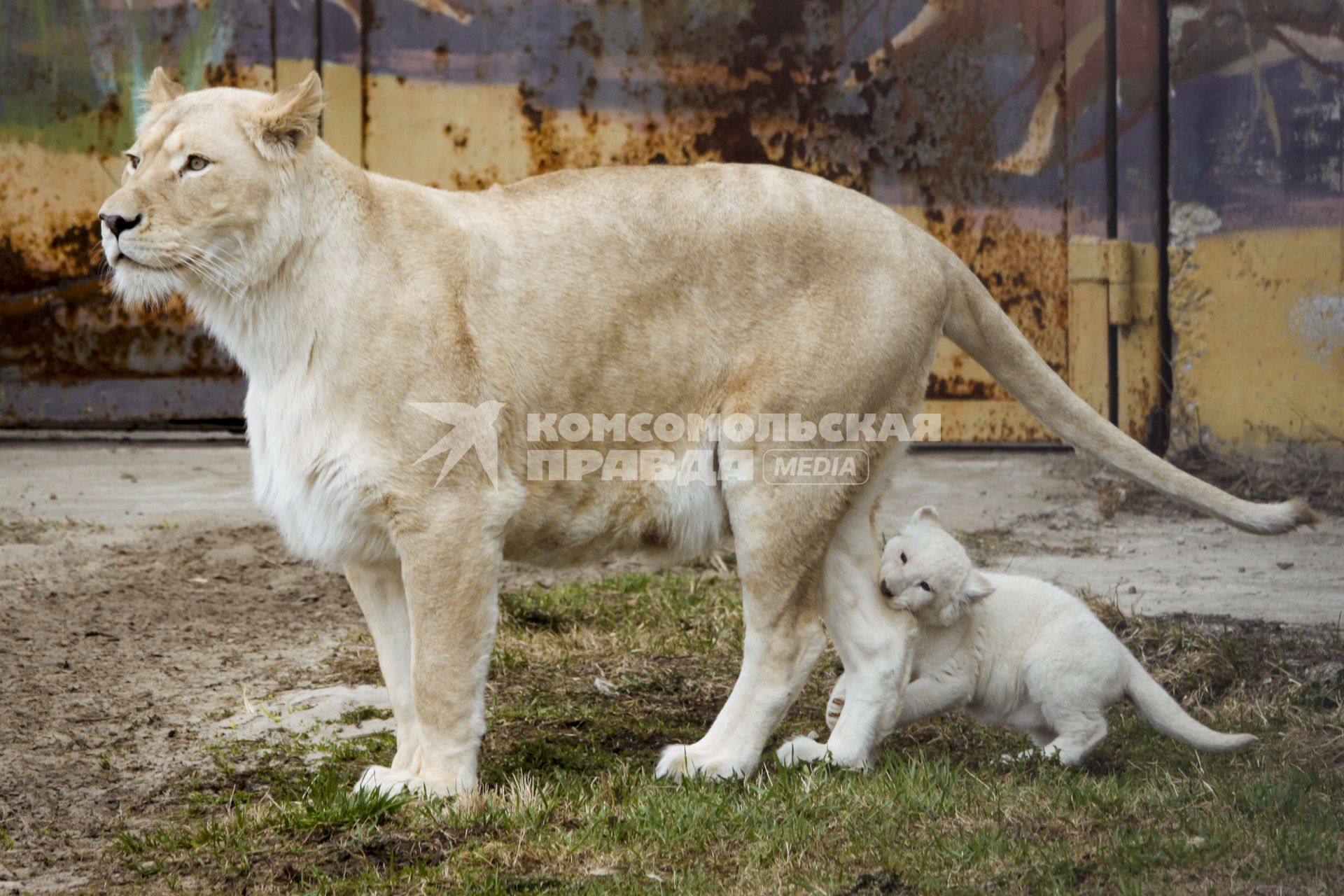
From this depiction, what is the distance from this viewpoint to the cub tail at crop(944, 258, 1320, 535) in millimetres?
3848

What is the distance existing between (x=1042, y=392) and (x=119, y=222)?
2.42 m

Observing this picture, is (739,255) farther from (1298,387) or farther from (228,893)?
(1298,387)

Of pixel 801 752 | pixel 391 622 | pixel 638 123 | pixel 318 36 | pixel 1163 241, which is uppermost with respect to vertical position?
pixel 318 36

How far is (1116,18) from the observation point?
7.38 metres

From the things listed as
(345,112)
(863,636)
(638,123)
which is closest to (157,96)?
(863,636)

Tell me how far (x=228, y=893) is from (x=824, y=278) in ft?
6.74

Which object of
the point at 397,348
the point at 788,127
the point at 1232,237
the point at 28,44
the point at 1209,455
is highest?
the point at 28,44

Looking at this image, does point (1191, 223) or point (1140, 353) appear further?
point (1140, 353)

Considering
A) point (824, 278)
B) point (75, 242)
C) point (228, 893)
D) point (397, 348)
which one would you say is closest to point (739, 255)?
point (824, 278)

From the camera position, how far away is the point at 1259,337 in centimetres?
712

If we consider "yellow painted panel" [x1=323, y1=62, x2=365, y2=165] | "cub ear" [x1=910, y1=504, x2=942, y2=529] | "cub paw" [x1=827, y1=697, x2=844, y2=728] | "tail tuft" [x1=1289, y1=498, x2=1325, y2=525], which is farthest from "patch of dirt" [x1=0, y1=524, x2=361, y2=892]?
"tail tuft" [x1=1289, y1=498, x2=1325, y2=525]

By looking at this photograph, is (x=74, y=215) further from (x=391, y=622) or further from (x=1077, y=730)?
(x=1077, y=730)

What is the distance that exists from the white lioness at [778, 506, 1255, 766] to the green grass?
0.11 m

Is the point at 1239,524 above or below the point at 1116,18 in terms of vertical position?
below
